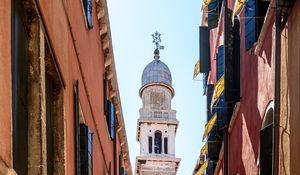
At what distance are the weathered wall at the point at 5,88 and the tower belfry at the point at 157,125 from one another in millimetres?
59624

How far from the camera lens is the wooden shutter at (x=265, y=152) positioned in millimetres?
12000

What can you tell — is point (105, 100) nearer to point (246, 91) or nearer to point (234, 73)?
point (234, 73)

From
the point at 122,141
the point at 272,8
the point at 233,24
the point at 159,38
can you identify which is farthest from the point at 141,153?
the point at 272,8

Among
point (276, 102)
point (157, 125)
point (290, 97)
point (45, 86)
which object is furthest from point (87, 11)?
point (157, 125)

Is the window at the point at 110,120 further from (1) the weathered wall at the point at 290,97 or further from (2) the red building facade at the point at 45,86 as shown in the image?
(1) the weathered wall at the point at 290,97

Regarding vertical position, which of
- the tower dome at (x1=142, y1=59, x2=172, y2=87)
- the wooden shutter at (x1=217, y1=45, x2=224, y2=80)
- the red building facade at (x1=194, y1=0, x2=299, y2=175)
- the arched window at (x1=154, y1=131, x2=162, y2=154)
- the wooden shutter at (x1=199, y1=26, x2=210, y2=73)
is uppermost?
the tower dome at (x1=142, y1=59, x2=172, y2=87)

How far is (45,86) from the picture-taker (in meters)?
8.80

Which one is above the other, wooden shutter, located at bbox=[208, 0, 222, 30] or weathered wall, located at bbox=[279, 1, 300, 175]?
wooden shutter, located at bbox=[208, 0, 222, 30]

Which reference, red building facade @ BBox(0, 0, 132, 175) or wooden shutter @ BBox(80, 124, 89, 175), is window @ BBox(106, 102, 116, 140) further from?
wooden shutter @ BBox(80, 124, 89, 175)

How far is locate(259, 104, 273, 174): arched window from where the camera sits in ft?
39.4

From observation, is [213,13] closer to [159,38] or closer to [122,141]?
[122,141]

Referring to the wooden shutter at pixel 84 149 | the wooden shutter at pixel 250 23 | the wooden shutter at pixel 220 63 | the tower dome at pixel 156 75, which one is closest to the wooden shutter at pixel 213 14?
the wooden shutter at pixel 220 63

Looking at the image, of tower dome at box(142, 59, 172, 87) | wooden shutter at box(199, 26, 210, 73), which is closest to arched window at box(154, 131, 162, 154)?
tower dome at box(142, 59, 172, 87)

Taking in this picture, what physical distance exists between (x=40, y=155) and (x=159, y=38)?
217ft
